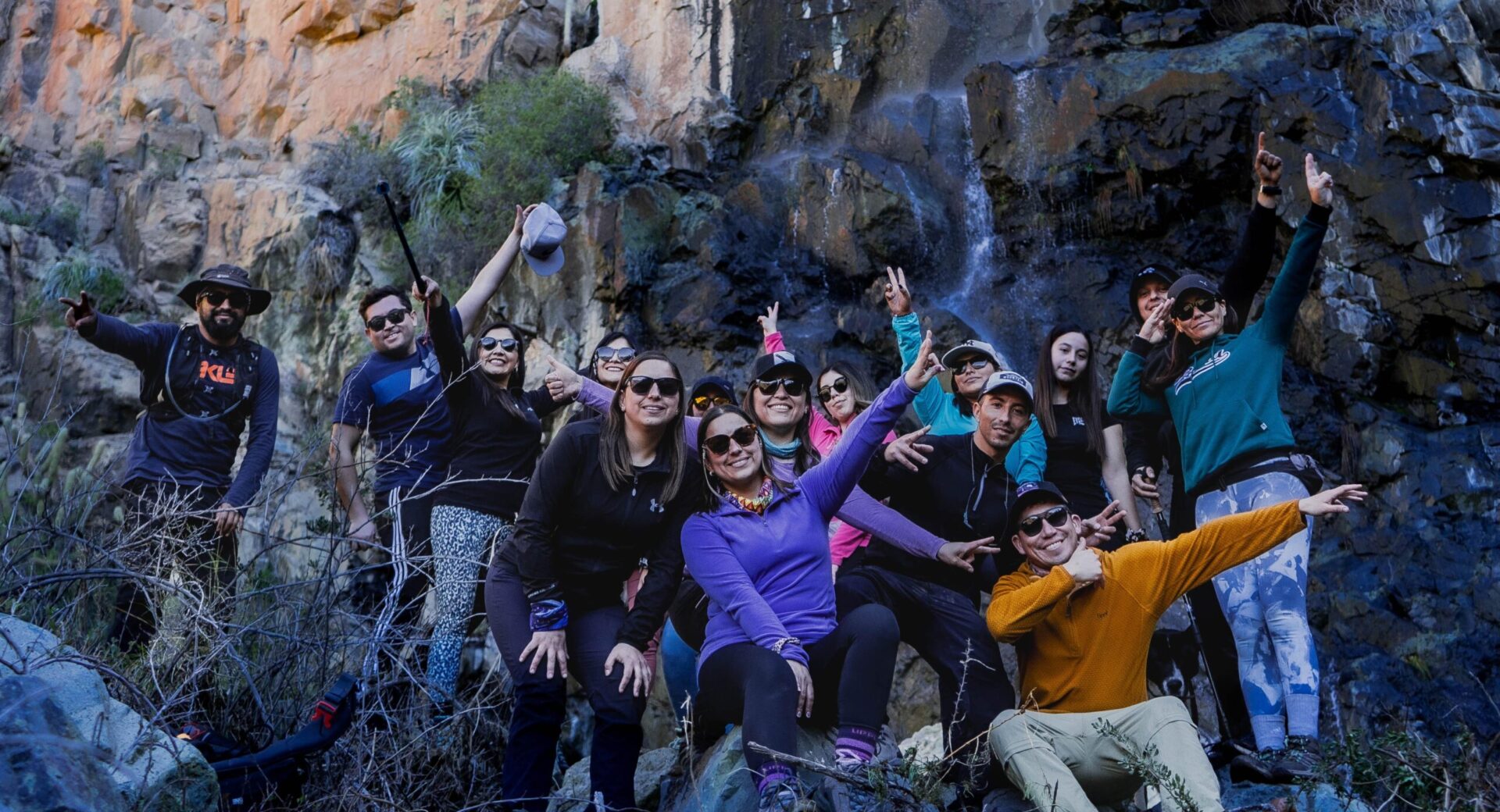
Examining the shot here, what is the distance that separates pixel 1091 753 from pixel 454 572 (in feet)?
9.18

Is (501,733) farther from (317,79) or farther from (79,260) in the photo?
(317,79)

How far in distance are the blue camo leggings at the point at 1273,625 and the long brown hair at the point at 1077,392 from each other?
0.71m

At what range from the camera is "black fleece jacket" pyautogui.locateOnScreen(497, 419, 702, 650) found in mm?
4695

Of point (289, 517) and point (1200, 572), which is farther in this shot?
point (289, 517)

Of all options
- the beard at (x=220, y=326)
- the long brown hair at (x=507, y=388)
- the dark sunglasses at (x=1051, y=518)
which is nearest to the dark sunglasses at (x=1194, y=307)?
the dark sunglasses at (x=1051, y=518)

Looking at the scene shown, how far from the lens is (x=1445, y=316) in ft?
32.4

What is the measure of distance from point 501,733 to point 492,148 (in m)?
9.75

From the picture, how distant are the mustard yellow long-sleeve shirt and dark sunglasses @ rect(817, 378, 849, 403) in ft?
5.39

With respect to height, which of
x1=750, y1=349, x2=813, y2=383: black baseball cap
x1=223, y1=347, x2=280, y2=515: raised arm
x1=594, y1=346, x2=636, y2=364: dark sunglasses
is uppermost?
x1=750, y1=349, x2=813, y2=383: black baseball cap

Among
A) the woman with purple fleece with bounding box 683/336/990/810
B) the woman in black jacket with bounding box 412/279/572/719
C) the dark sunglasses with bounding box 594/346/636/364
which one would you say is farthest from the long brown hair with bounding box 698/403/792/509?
the dark sunglasses with bounding box 594/346/636/364

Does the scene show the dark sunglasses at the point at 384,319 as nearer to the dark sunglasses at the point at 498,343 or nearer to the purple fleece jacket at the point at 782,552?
the dark sunglasses at the point at 498,343

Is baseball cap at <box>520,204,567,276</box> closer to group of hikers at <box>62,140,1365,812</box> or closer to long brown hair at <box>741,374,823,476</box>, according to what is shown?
group of hikers at <box>62,140,1365,812</box>

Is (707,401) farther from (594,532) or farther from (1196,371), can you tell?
(1196,371)

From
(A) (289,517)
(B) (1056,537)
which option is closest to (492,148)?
(A) (289,517)
